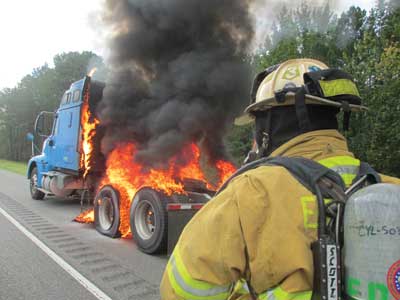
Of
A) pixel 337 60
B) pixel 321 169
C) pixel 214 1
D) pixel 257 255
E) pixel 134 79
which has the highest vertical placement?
pixel 214 1

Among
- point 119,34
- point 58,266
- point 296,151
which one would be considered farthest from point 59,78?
point 296,151

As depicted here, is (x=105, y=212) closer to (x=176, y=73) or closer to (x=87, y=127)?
(x=87, y=127)

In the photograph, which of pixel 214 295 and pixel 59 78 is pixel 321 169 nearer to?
pixel 214 295

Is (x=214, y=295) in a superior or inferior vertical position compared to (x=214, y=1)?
inferior

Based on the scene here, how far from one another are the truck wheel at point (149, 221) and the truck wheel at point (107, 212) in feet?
2.17

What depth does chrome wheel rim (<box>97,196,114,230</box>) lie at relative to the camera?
700 centimetres

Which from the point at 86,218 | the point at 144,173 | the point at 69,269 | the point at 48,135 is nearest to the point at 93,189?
the point at 86,218

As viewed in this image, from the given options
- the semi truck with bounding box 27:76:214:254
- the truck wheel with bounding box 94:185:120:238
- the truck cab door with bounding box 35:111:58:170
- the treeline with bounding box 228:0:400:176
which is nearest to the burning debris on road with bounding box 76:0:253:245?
the truck wheel with bounding box 94:185:120:238

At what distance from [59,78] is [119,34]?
3703 centimetres

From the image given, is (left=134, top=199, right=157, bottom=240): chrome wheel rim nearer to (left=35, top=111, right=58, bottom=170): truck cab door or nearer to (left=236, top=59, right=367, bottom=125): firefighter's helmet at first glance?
(left=236, top=59, right=367, bottom=125): firefighter's helmet

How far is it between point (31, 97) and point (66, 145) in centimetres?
4166

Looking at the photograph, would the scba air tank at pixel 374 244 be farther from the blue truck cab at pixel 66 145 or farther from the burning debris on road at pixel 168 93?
the blue truck cab at pixel 66 145

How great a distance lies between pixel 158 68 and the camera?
8.30 m

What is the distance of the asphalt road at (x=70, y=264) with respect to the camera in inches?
161
